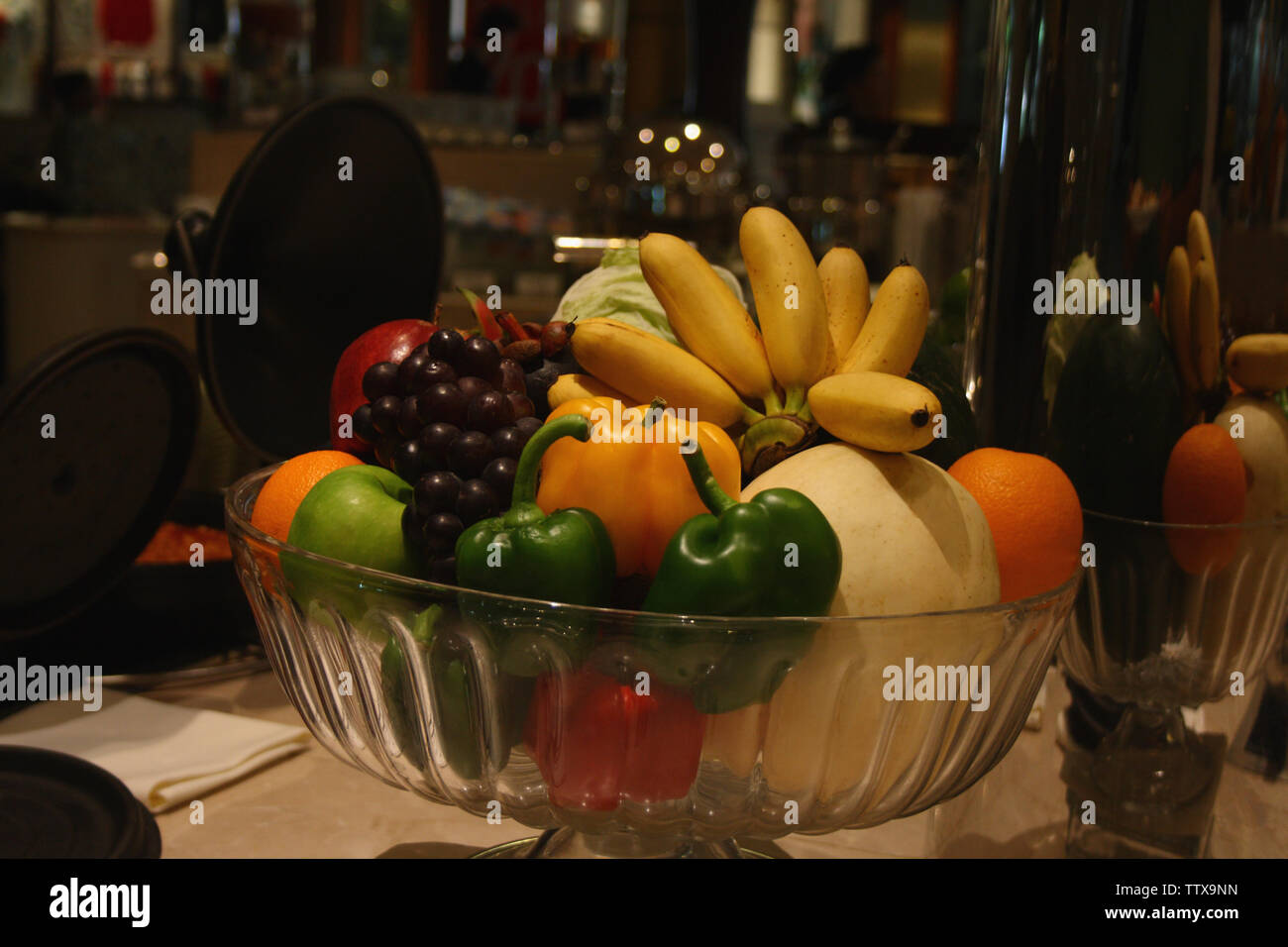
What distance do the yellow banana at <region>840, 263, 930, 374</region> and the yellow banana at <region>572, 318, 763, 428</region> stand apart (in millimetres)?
64

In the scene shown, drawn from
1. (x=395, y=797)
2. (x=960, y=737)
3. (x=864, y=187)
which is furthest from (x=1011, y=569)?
(x=864, y=187)

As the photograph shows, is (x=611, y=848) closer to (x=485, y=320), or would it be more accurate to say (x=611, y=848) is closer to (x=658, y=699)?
(x=658, y=699)

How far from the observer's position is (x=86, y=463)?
0.74 metres

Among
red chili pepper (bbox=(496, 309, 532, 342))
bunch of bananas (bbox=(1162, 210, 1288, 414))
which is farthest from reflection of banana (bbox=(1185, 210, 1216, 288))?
red chili pepper (bbox=(496, 309, 532, 342))

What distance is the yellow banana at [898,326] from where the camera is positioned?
56cm

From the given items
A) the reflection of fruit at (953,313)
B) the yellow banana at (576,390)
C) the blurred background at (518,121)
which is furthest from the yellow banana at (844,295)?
the blurred background at (518,121)

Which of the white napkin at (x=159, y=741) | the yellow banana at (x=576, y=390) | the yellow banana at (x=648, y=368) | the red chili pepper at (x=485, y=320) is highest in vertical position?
the red chili pepper at (x=485, y=320)

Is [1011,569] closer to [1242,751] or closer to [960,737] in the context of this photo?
[960,737]

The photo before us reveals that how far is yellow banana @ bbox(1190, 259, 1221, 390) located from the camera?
64 cm

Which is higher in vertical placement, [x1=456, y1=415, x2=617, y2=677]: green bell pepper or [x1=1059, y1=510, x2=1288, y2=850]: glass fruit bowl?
[x1=456, y1=415, x2=617, y2=677]: green bell pepper

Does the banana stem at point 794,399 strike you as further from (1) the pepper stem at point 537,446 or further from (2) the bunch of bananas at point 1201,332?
(2) the bunch of bananas at point 1201,332

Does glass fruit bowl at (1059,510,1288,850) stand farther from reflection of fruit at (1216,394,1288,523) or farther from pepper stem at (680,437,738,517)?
pepper stem at (680,437,738,517)

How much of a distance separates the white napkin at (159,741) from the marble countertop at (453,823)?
0.01 metres

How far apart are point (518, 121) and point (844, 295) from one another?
9.60 feet
